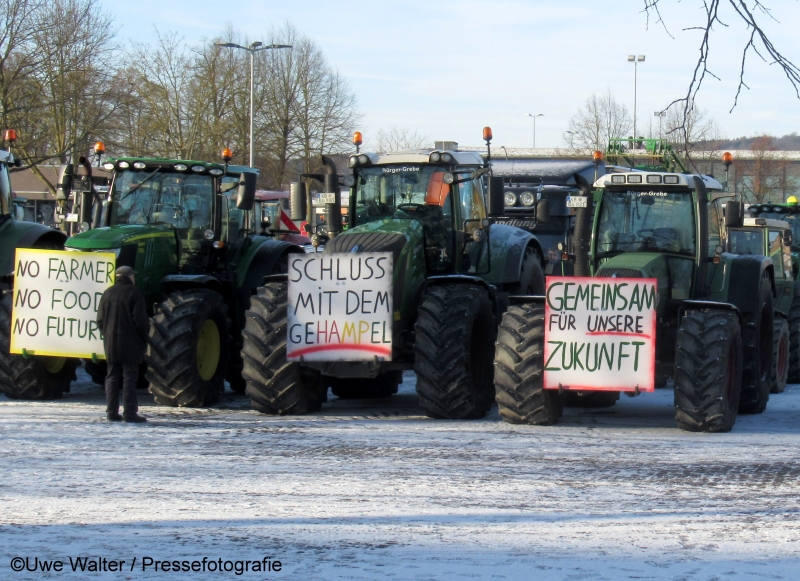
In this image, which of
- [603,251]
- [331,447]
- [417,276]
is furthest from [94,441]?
[603,251]

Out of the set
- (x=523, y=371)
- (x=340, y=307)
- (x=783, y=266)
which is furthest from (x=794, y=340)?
(x=340, y=307)

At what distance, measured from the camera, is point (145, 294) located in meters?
12.7

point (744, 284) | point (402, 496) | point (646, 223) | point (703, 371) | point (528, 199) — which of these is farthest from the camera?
point (528, 199)

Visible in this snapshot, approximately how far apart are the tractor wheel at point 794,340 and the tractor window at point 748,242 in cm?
79

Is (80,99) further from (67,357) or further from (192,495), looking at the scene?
(192,495)

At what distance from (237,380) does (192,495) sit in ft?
20.2

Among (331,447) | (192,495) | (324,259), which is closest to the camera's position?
(192,495)

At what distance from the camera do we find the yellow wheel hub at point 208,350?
40.4 feet

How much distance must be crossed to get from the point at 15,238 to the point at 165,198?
1971 mm

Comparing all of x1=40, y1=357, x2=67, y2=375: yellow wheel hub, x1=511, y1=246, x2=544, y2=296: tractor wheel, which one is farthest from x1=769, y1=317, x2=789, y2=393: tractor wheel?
x1=40, y1=357, x2=67, y2=375: yellow wheel hub

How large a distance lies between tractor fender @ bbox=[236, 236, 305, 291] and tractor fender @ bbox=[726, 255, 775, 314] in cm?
515

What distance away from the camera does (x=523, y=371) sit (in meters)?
10.7

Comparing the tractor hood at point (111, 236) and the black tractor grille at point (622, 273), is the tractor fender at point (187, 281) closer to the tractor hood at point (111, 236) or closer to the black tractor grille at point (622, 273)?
the tractor hood at point (111, 236)

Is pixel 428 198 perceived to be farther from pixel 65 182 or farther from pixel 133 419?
pixel 65 182
